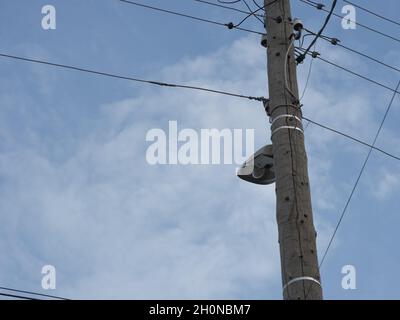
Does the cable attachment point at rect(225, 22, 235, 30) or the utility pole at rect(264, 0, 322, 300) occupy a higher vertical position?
the cable attachment point at rect(225, 22, 235, 30)

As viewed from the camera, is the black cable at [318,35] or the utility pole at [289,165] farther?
the black cable at [318,35]

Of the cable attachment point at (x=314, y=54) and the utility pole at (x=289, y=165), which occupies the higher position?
the cable attachment point at (x=314, y=54)

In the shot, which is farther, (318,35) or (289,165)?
(318,35)

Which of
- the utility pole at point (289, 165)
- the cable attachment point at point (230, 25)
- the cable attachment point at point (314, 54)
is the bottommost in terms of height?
the utility pole at point (289, 165)

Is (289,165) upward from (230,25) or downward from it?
downward

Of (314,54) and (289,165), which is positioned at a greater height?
(314,54)

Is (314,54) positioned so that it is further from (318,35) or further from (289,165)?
(289,165)

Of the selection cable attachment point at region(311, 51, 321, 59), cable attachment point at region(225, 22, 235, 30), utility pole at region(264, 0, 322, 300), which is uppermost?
cable attachment point at region(225, 22, 235, 30)

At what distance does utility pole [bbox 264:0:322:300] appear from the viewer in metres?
8.64

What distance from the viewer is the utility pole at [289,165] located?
8641 mm

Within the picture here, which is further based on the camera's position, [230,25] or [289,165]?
[230,25]

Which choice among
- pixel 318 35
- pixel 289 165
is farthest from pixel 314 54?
pixel 289 165

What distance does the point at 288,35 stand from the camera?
10469mm

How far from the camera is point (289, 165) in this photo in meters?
9.33
